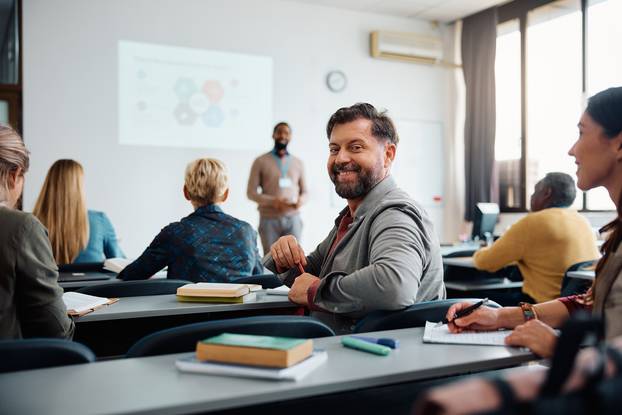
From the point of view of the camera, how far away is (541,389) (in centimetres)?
65

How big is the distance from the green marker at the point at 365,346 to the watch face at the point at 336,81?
603 centimetres

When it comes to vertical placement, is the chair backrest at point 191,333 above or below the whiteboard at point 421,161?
below

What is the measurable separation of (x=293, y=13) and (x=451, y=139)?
2701 millimetres

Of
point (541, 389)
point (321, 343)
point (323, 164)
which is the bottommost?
point (321, 343)

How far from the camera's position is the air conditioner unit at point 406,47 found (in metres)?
7.32

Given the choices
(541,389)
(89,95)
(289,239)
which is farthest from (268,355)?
(89,95)

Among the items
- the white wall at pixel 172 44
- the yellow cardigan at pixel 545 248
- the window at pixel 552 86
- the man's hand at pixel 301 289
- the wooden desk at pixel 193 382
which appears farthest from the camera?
the window at pixel 552 86

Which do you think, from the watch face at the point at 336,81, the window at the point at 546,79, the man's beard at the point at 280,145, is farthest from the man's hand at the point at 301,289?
the watch face at the point at 336,81

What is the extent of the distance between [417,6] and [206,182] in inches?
209

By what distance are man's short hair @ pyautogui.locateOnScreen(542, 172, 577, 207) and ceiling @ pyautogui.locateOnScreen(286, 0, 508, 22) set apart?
4.22 metres

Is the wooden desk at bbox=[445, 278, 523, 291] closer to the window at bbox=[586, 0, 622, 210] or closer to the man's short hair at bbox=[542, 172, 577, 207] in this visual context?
the man's short hair at bbox=[542, 172, 577, 207]

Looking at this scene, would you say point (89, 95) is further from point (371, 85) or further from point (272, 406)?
point (272, 406)

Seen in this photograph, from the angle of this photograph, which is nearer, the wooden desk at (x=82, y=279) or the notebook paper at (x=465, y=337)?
the notebook paper at (x=465, y=337)

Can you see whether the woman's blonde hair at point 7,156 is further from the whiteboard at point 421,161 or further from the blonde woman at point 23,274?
the whiteboard at point 421,161
